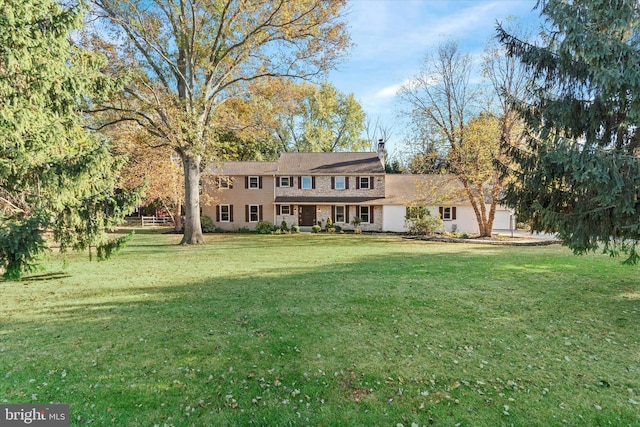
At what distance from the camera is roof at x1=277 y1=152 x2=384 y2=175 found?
2842cm

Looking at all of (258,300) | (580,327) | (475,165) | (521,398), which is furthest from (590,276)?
(475,165)

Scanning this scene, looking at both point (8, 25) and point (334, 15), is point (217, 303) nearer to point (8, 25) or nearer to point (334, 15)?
point (8, 25)

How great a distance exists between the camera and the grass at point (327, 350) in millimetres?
3443

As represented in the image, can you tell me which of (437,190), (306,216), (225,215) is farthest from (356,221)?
(225,215)

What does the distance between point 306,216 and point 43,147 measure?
22612mm

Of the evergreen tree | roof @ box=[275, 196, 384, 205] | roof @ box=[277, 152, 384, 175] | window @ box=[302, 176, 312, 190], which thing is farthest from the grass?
roof @ box=[277, 152, 384, 175]

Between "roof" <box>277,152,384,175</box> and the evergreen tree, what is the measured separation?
21.9 meters

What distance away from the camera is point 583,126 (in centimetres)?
711

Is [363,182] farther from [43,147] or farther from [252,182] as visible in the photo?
[43,147]

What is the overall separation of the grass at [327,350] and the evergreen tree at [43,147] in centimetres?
164

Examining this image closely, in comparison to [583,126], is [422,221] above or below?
below

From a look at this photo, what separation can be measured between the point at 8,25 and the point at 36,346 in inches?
196

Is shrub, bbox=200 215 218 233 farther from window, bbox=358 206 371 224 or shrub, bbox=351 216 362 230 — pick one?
window, bbox=358 206 371 224

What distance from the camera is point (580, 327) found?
18.8 ft
